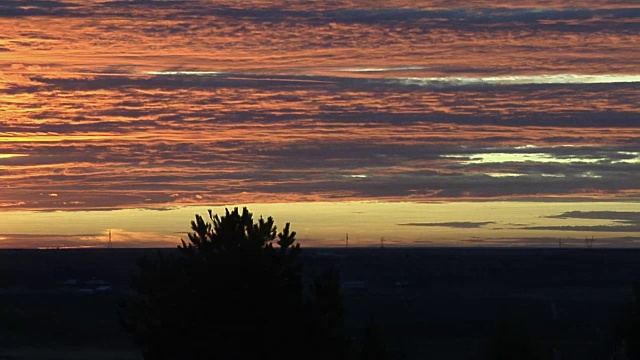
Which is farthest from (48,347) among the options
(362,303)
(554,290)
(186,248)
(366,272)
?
(366,272)

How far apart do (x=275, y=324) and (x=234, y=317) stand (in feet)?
2.34

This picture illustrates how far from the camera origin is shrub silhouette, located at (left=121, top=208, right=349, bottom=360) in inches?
784

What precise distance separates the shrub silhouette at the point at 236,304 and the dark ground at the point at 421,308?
11.6m

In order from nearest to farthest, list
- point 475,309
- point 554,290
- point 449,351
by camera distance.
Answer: point 449,351 → point 475,309 → point 554,290

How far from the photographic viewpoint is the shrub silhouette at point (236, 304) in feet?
65.4

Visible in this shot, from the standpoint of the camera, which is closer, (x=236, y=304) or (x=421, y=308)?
(x=236, y=304)

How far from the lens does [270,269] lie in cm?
2047

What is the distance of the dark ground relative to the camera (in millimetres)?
69000

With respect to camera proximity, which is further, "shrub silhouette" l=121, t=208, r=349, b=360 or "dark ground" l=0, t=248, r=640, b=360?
"dark ground" l=0, t=248, r=640, b=360

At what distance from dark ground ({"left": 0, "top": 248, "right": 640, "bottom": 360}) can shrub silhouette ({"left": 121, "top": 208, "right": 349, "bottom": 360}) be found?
11.6 metres

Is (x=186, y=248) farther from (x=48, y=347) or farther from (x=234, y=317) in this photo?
(x=48, y=347)

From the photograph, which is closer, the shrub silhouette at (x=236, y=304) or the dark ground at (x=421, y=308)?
the shrub silhouette at (x=236, y=304)

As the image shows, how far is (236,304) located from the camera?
20078 millimetres

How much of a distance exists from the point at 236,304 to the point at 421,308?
7933 centimetres
